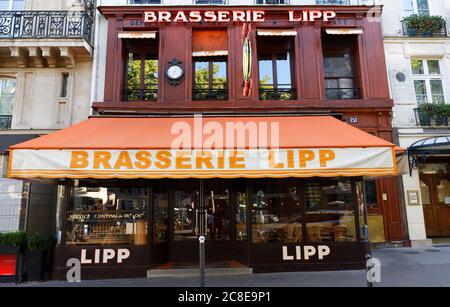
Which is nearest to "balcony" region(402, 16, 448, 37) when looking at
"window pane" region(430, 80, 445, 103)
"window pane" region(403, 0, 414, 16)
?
"window pane" region(403, 0, 414, 16)

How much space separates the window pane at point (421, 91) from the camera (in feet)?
38.2

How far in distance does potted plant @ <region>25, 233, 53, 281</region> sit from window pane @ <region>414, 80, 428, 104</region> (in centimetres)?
1226

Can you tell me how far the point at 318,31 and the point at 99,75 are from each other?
7.34m

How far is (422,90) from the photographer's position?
38.4 feet

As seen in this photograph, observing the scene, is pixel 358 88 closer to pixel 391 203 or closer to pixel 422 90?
pixel 422 90

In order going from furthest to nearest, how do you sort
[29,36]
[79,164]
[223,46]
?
[223,46] → [29,36] → [79,164]

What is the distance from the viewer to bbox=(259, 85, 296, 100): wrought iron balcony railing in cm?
1112

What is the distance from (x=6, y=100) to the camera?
11.0 meters

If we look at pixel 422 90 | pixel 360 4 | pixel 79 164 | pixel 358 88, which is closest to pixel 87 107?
pixel 79 164

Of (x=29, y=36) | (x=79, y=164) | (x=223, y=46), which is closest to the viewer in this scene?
(x=79, y=164)

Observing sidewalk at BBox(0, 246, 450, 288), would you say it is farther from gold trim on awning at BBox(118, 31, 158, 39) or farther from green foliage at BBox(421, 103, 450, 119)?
gold trim on awning at BBox(118, 31, 158, 39)

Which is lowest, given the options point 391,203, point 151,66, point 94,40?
point 391,203

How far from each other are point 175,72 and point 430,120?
8513 mm

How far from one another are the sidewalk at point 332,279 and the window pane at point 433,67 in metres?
6.60
